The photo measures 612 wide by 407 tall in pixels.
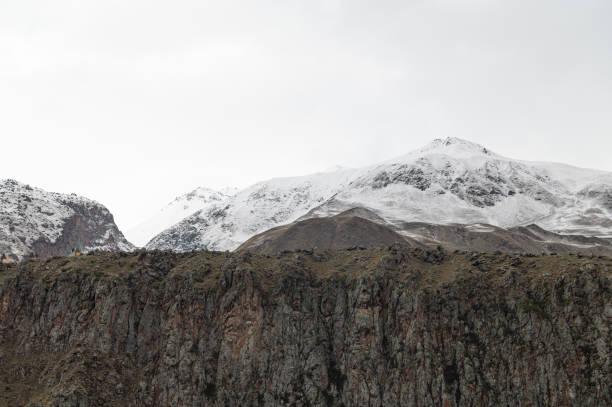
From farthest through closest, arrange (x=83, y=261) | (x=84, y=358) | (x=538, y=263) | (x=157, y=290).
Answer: (x=83, y=261) → (x=157, y=290) → (x=538, y=263) → (x=84, y=358)

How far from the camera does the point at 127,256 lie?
11119 cm

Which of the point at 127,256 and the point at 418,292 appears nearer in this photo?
the point at 418,292

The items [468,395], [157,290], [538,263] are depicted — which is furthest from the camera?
[157,290]

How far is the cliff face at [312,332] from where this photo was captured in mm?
80250

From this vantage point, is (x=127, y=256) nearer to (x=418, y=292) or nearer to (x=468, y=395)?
(x=418, y=292)

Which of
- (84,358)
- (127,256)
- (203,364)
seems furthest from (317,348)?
(127,256)

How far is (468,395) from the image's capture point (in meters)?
80.2

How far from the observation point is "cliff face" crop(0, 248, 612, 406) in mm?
80250

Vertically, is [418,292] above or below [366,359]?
above

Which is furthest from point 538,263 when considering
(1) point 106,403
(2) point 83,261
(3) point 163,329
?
(2) point 83,261

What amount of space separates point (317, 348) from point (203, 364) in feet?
66.7

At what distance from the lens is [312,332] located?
93688 millimetres

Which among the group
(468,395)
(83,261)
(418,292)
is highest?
(83,261)

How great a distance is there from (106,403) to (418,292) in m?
55.4
